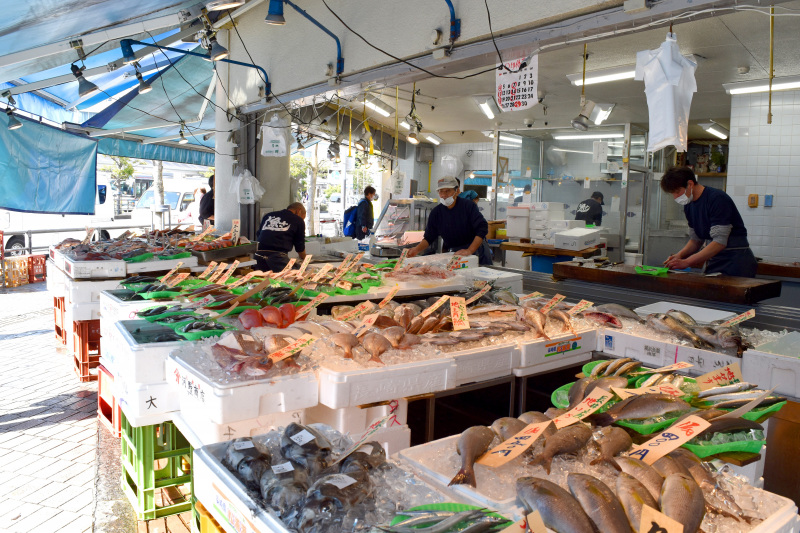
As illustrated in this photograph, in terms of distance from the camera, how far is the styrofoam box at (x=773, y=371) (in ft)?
8.11

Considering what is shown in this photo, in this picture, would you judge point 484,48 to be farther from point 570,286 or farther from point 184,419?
point 184,419

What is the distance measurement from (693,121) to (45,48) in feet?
37.8

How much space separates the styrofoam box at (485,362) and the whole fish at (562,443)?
0.95m

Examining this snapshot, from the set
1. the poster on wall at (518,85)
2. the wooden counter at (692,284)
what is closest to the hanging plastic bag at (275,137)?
the poster on wall at (518,85)

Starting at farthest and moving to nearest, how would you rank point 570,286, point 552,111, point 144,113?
1. point 552,111
2. point 144,113
3. point 570,286

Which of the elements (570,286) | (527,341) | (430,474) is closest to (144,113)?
(570,286)

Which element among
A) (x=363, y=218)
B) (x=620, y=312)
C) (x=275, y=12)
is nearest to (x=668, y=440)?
(x=620, y=312)

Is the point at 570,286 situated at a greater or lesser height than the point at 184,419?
greater

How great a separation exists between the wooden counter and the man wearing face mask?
2.64ft

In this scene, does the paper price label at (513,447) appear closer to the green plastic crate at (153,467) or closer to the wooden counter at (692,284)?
the green plastic crate at (153,467)

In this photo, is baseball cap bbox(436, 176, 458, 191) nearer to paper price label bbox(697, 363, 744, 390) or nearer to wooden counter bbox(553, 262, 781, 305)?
wooden counter bbox(553, 262, 781, 305)

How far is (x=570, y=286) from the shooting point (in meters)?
4.66

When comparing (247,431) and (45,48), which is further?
(45,48)

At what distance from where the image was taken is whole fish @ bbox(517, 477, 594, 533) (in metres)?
1.24
